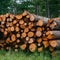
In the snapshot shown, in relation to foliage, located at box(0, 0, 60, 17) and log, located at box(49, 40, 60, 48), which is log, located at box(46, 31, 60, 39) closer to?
log, located at box(49, 40, 60, 48)

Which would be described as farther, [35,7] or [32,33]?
[35,7]

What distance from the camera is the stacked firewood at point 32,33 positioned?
1095 centimetres

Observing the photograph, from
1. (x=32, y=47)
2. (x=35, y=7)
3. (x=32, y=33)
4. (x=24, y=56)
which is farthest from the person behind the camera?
(x=35, y=7)

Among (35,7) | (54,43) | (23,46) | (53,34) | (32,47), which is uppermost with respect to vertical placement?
(53,34)

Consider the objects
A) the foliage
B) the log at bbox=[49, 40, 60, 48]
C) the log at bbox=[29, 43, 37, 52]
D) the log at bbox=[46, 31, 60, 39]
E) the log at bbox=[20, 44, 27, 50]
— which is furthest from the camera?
the foliage

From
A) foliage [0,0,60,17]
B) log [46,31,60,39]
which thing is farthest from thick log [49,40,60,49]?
foliage [0,0,60,17]

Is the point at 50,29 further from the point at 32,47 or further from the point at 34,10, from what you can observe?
the point at 34,10

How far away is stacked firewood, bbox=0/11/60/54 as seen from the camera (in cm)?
1095

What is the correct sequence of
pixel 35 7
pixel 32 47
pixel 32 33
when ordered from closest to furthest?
pixel 32 47 < pixel 32 33 < pixel 35 7

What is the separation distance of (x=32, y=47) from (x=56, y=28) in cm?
92

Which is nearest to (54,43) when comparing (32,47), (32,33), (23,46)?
(32,47)

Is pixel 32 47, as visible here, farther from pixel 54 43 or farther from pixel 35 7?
pixel 35 7

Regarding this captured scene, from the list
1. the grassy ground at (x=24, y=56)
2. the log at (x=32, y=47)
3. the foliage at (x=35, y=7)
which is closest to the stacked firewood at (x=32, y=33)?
the log at (x=32, y=47)

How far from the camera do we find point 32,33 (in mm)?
11188
